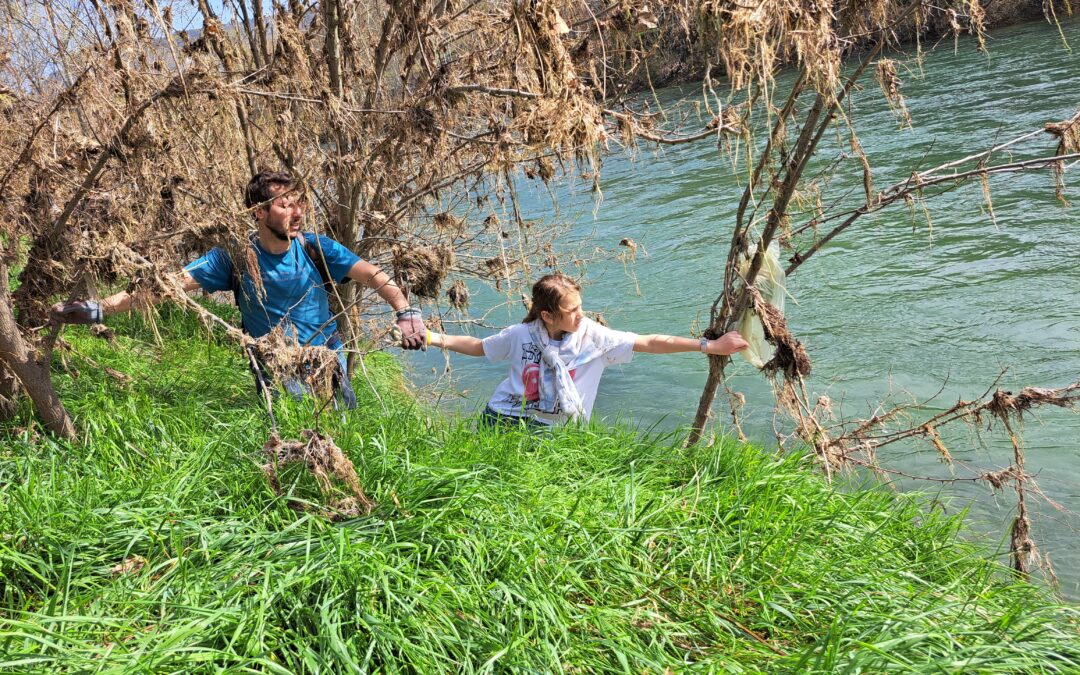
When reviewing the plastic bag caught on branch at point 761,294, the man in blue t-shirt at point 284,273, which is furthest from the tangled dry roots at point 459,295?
the plastic bag caught on branch at point 761,294

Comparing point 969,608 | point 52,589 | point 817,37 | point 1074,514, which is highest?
point 817,37

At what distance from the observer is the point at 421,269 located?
5637 mm

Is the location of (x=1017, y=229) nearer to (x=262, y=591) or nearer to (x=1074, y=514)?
(x=1074, y=514)

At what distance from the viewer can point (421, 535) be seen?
11.2 ft

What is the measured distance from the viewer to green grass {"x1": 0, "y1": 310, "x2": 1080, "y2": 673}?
9.46ft

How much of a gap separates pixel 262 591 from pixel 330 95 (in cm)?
303

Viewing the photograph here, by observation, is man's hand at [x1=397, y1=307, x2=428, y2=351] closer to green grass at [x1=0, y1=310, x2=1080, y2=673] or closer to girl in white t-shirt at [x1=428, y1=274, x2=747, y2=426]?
girl in white t-shirt at [x1=428, y1=274, x2=747, y2=426]

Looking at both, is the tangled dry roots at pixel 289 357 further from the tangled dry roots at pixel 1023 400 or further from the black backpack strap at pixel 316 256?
the tangled dry roots at pixel 1023 400

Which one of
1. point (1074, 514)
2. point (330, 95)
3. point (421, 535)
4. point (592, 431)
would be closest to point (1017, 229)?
point (1074, 514)

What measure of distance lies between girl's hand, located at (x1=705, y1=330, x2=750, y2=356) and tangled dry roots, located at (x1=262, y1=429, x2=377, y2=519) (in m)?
1.82

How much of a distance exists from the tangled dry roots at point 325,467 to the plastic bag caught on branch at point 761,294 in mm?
1952

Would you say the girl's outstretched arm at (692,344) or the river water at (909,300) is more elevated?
the girl's outstretched arm at (692,344)

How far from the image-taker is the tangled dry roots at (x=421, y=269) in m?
5.59

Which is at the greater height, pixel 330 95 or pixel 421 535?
pixel 330 95
